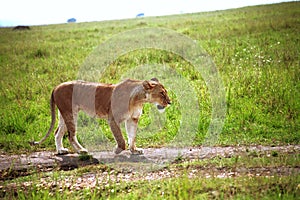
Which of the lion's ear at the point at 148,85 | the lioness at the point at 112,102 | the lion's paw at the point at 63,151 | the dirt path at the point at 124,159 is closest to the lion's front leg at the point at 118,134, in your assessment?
the lioness at the point at 112,102

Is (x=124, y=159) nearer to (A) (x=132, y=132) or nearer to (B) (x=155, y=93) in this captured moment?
(A) (x=132, y=132)

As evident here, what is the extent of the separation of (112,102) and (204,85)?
5.28 meters

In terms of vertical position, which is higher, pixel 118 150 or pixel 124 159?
pixel 118 150

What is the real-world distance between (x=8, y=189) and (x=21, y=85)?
8.28 m

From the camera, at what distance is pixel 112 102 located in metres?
8.23

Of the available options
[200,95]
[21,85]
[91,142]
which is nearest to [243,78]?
[200,95]

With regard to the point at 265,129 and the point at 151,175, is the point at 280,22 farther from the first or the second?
the point at 151,175

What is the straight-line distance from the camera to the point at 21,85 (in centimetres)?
1459

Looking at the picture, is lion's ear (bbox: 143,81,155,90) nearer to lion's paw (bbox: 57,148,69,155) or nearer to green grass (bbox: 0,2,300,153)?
green grass (bbox: 0,2,300,153)

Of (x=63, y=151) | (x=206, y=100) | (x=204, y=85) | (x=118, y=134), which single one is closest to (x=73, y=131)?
(x=63, y=151)

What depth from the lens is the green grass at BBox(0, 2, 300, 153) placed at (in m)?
9.99

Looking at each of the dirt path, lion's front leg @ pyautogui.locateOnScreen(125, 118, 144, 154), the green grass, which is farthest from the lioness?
the green grass

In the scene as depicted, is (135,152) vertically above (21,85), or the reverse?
(21,85)

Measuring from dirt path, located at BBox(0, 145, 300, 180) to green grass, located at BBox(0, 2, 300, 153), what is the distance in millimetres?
636
